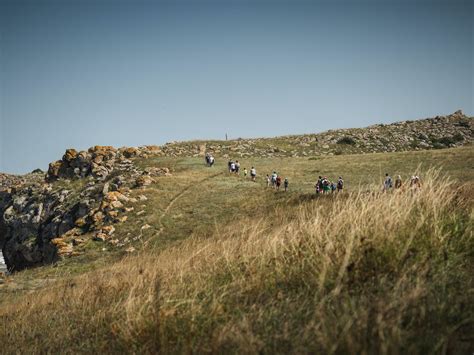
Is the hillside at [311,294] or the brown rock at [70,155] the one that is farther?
the brown rock at [70,155]

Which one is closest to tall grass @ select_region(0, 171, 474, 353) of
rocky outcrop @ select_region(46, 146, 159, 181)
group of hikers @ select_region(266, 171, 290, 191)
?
group of hikers @ select_region(266, 171, 290, 191)

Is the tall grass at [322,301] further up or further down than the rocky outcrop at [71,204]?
further up

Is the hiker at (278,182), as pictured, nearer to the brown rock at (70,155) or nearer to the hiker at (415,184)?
the hiker at (415,184)

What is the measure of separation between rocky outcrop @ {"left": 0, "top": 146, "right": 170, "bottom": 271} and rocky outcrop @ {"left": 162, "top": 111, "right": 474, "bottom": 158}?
13.6 meters

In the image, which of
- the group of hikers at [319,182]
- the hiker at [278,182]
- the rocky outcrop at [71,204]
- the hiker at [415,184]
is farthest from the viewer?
the hiker at [278,182]

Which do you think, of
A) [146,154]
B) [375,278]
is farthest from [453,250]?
[146,154]

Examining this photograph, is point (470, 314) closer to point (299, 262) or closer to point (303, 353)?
point (303, 353)

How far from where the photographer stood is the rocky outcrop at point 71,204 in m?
29.5

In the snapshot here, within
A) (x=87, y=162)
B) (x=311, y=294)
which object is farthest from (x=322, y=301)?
(x=87, y=162)

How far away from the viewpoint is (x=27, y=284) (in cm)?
1798

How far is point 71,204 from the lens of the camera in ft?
122

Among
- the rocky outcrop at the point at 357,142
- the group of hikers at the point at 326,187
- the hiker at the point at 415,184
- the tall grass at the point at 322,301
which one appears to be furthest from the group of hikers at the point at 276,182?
the tall grass at the point at 322,301

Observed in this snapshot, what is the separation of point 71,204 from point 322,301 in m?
38.8

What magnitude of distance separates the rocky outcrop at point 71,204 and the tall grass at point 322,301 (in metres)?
23.4
